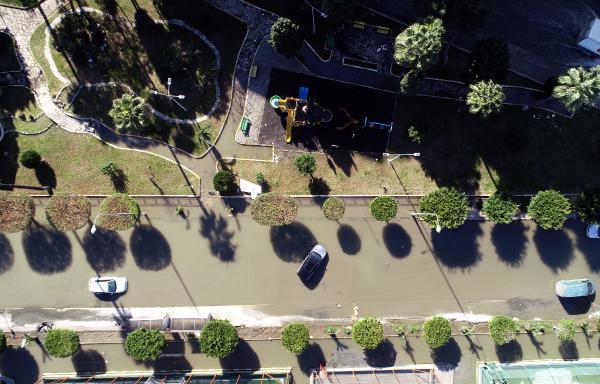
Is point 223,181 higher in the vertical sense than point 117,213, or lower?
higher

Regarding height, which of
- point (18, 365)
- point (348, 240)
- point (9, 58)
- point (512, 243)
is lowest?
point (18, 365)

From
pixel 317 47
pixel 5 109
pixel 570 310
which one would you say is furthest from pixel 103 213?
pixel 570 310

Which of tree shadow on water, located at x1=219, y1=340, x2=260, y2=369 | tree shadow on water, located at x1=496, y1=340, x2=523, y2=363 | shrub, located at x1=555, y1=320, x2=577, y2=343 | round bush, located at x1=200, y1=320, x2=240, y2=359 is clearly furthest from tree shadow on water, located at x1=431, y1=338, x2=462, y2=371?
round bush, located at x1=200, y1=320, x2=240, y2=359

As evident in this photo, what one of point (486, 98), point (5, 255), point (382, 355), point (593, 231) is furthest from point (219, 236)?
point (593, 231)

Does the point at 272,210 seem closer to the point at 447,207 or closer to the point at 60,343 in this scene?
the point at 447,207

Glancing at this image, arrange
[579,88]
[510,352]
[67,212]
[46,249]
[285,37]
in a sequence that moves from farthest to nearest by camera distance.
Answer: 1. [510,352]
2. [46,249]
3. [67,212]
4. [285,37]
5. [579,88]

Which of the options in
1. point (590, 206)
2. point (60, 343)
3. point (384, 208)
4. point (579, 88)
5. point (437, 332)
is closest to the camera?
point (579, 88)

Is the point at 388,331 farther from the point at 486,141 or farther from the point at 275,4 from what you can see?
the point at 275,4

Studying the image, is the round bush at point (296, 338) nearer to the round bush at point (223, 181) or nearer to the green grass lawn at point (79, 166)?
the round bush at point (223, 181)
